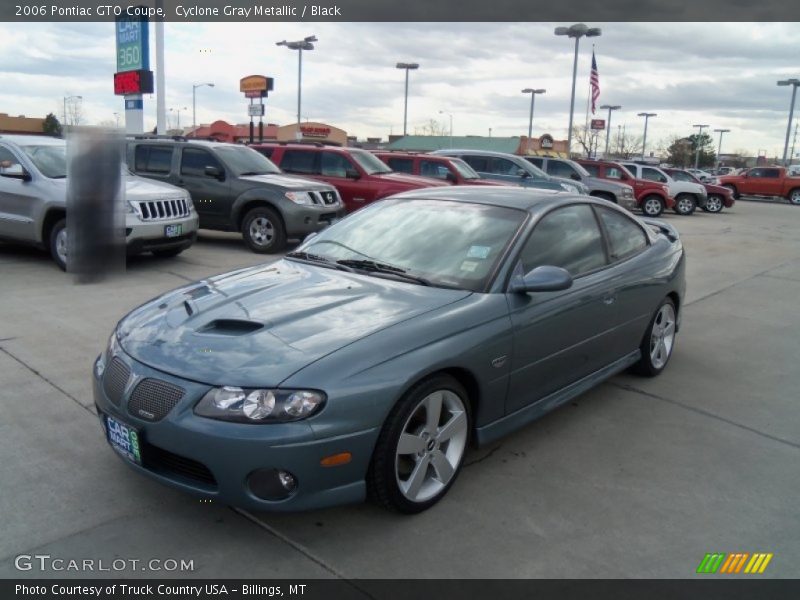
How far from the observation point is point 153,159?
11.2 metres

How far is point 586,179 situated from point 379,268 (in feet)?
55.0

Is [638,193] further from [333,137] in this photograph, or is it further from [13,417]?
[333,137]

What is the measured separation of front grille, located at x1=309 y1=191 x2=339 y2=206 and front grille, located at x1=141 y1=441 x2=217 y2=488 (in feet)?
26.4

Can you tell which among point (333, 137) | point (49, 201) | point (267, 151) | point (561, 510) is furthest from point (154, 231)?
point (333, 137)

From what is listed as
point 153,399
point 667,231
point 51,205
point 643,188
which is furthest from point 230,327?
point 643,188

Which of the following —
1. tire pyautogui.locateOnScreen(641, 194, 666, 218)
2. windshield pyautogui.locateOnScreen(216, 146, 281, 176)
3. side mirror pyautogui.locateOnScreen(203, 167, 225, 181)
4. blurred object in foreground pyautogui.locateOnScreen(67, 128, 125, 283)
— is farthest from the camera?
tire pyautogui.locateOnScreen(641, 194, 666, 218)

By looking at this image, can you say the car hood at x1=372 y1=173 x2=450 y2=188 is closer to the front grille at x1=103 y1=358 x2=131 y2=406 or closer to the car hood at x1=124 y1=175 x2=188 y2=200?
the car hood at x1=124 y1=175 x2=188 y2=200

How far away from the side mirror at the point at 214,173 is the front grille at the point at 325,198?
145cm

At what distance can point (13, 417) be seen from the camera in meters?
4.05

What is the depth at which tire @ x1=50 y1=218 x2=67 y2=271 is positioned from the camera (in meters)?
8.11

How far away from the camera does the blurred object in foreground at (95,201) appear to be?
1767 millimetres

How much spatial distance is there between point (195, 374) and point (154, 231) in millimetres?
5842

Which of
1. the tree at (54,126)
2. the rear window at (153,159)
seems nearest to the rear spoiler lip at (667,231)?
the tree at (54,126)

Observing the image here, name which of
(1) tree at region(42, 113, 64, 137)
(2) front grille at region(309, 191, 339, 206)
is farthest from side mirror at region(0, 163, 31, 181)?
(1) tree at region(42, 113, 64, 137)
